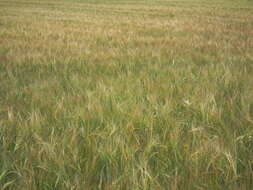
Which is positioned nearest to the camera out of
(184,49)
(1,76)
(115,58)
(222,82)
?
(222,82)

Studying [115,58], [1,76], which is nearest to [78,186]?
[1,76]

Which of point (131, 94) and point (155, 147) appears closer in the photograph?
point (155, 147)

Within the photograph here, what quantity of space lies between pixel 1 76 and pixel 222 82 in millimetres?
2290

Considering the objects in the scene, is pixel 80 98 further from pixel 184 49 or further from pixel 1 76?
pixel 184 49

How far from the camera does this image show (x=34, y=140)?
4.10 ft

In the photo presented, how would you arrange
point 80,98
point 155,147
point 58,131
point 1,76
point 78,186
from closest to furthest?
point 78,186, point 155,147, point 58,131, point 80,98, point 1,76

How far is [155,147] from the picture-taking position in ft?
3.90

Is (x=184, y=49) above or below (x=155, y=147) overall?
above

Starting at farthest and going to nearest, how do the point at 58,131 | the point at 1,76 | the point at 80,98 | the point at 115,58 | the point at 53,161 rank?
the point at 115,58, the point at 1,76, the point at 80,98, the point at 58,131, the point at 53,161

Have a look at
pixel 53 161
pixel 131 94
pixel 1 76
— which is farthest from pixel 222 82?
pixel 1 76

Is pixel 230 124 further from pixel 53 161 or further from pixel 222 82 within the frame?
pixel 53 161

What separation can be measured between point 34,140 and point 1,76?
1520 millimetres

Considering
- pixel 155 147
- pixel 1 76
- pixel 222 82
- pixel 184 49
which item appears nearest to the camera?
pixel 155 147

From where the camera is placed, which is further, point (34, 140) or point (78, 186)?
point (34, 140)
